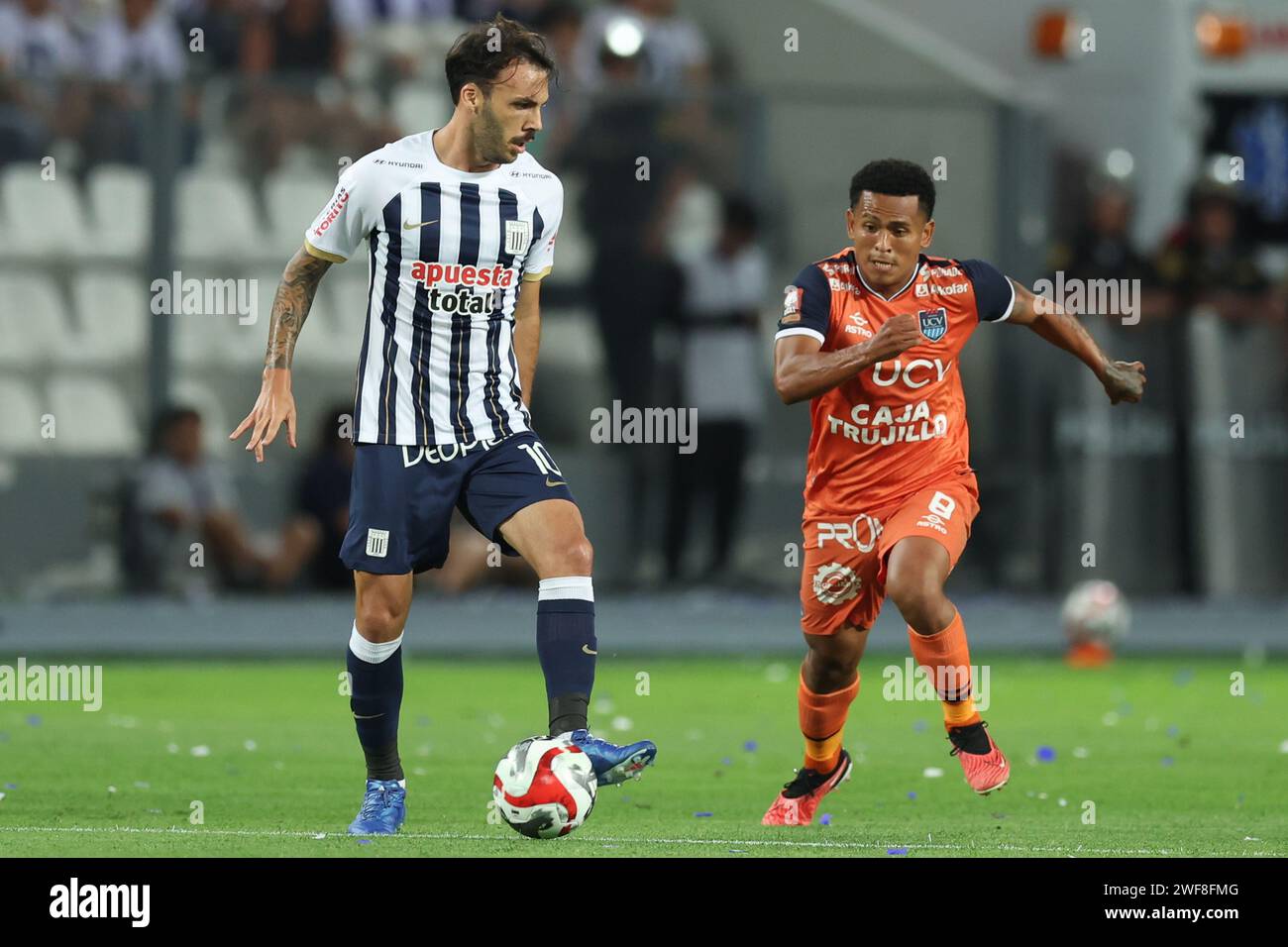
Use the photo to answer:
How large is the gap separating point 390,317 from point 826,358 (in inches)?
52.6

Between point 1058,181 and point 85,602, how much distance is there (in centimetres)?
764

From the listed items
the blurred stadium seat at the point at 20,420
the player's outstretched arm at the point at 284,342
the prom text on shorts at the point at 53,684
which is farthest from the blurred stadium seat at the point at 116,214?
the player's outstretched arm at the point at 284,342

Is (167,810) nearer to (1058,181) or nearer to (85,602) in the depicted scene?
(85,602)

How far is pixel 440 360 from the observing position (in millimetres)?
7273

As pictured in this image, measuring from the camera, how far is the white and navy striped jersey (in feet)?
23.7

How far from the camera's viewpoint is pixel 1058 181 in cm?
1777

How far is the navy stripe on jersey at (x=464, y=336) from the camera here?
285 inches

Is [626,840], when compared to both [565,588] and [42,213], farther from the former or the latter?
[42,213]

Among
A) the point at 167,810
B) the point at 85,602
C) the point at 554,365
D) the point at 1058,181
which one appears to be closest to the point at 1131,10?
the point at 1058,181

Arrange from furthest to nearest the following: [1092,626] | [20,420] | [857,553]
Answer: [20,420]
[1092,626]
[857,553]
